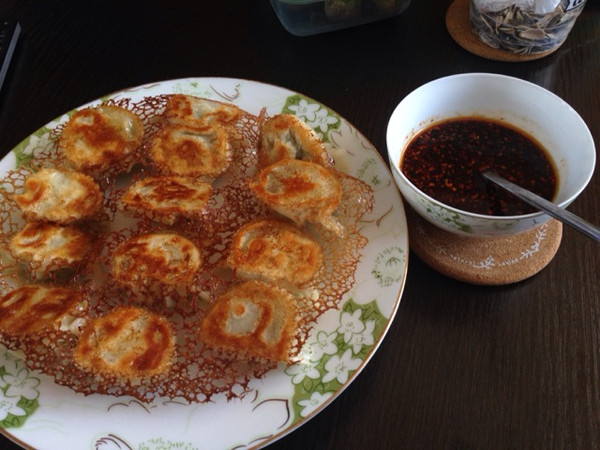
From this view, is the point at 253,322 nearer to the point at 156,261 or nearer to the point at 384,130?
the point at 156,261

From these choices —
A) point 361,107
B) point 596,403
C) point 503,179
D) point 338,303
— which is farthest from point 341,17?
point 596,403

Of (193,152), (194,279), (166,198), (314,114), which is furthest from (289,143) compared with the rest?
(194,279)

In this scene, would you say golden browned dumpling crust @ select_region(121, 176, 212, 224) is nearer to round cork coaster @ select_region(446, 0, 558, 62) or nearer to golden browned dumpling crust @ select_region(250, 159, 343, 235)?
golden browned dumpling crust @ select_region(250, 159, 343, 235)

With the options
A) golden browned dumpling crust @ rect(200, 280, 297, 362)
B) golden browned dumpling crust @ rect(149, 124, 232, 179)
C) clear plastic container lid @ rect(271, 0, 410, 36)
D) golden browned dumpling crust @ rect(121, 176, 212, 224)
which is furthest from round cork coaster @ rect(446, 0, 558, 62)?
golden browned dumpling crust @ rect(200, 280, 297, 362)

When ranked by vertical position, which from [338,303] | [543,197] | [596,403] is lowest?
[596,403]

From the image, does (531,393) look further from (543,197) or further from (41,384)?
(41,384)
